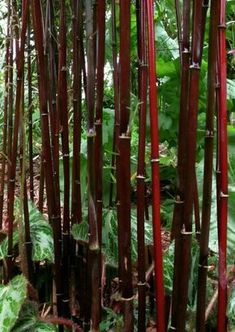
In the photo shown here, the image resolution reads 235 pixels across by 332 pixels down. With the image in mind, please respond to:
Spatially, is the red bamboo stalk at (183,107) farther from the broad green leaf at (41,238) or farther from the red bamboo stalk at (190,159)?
the broad green leaf at (41,238)

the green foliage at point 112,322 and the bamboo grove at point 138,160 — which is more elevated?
the bamboo grove at point 138,160

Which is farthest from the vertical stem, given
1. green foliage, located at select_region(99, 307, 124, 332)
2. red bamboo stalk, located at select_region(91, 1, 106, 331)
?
green foliage, located at select_region(99, 307, 124, 332)

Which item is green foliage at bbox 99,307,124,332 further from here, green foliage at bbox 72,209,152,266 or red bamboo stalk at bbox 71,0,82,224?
red bamboo stalk at bbox 71,0,82,224

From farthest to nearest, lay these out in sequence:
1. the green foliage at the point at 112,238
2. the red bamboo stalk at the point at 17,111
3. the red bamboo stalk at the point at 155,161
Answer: the green foliage at the point at 112,238 < the red bamboo stalk at the point at 17,111 < the red bamboo stalk at the point at 155,161

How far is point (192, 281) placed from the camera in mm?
884

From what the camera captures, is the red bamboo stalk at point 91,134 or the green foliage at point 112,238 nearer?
the red bamboo stalk at point 91,134

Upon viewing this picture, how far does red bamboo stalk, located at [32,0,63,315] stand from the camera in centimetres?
86

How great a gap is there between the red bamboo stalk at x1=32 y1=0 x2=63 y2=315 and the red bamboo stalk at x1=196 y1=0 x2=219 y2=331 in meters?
0.34

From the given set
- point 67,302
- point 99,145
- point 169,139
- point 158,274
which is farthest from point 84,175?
point 158,274

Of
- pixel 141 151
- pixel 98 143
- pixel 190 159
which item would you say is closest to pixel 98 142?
pixel 98 143

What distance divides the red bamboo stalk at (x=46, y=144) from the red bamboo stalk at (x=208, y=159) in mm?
337

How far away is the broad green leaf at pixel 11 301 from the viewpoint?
85cm

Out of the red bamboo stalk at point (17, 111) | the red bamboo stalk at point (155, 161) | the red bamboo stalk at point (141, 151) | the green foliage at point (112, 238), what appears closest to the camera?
Result: the red bamboo stalk at point (155, 161)

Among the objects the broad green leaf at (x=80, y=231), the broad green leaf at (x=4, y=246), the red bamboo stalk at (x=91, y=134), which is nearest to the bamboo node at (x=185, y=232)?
the red bamboo stalk at (x=91, y=134)
